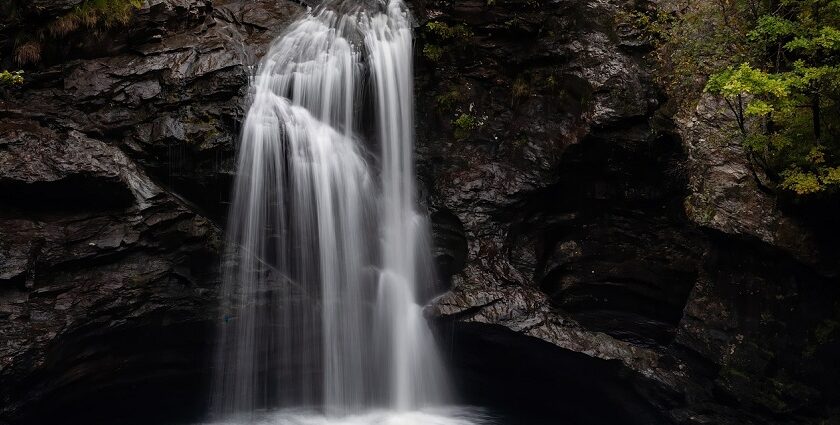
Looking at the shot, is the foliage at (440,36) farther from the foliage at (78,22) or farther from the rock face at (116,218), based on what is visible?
the foliage at (78,22)

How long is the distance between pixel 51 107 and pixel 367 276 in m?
5.63

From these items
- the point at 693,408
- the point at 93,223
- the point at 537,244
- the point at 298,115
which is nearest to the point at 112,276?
the point at 93,223

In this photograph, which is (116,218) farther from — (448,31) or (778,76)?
(778,76)

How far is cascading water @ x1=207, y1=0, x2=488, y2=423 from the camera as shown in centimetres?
1006

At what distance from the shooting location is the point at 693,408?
9281 millimetres

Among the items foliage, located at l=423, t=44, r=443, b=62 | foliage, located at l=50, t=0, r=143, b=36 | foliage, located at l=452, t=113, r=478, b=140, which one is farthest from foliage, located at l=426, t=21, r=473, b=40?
foliage, located at l=50, t=0, r=143, b=36

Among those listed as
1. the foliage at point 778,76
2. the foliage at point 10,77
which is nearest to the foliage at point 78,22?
the foliage at point 10,77

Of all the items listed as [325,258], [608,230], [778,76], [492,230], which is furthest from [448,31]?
[778,76]

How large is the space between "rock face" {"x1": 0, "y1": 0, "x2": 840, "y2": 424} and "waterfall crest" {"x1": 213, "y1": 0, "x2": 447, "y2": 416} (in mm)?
440

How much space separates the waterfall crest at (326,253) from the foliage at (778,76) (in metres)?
5.18

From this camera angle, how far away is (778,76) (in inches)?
289

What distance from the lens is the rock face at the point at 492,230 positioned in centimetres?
859

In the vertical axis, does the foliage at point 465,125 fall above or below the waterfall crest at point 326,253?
above

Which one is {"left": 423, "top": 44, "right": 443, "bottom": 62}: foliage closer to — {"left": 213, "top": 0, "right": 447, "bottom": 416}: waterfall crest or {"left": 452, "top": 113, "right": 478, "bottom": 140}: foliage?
{"left": 213, "top": 0, "right": 447, "bottom": 416}: waterfall crest
